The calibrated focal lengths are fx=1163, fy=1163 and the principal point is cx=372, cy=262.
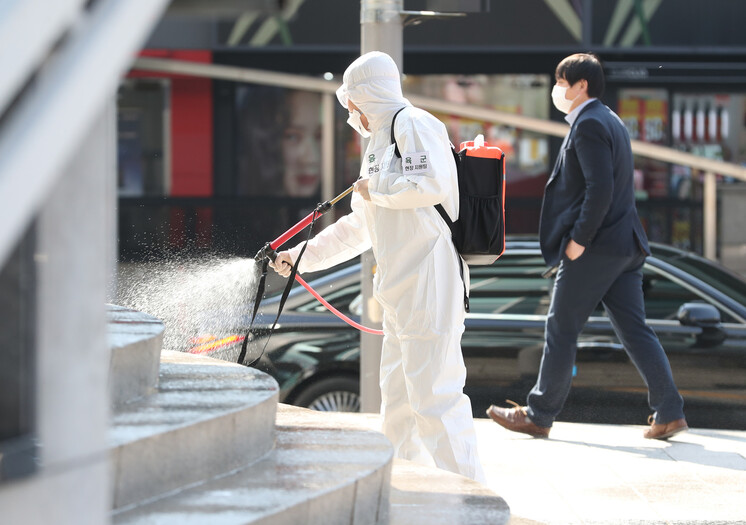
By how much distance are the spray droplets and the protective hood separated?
4.07 ft

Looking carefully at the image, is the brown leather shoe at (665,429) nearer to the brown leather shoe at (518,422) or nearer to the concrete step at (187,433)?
the brown leather shoe at (518,422)

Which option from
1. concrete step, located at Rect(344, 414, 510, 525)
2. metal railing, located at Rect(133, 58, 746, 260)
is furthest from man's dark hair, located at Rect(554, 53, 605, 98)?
metal railing, located at Rect(133, 58, 746, 260)

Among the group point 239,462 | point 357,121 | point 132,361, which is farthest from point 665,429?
point 132,361

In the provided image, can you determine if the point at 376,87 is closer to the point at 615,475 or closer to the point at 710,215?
the point at 615,475

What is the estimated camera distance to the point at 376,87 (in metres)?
4.78

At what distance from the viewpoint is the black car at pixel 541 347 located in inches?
265

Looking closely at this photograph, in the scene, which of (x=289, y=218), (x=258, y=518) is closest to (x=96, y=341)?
(x=258, y=518)

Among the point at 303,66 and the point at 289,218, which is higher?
the point at 303,66

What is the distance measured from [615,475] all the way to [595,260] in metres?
1.16

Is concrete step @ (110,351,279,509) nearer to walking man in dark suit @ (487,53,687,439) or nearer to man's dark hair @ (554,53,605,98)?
walking man in dark suit @ (487,53,687,439)

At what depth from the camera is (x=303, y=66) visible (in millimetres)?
16266

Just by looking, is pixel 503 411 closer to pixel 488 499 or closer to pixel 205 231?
pixel 488 499

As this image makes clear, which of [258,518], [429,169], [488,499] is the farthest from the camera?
[429,169]

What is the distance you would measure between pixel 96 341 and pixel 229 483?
1604mm
